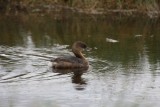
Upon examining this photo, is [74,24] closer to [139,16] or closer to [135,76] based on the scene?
[139,16]

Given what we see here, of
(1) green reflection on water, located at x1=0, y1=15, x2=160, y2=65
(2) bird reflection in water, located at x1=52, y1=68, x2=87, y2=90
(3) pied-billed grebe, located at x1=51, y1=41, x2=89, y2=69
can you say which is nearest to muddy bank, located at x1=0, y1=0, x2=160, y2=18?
(1) green reflection on water, located at x1=0, y1=15, x2=160, y2=65

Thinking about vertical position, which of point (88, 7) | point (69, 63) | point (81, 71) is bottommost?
point (81, 71)

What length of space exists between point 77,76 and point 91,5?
14614 millimetres

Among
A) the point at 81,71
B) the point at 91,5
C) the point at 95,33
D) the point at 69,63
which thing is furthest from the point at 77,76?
the point at 91,5

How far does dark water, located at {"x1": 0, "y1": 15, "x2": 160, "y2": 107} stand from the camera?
1127 cm

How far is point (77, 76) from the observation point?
1386 centimetres

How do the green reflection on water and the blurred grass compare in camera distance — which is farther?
the blurred grass

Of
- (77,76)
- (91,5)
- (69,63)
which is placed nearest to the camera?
(77,76)

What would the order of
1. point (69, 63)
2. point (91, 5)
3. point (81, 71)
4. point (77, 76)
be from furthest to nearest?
point (91, 5)
point (69, 63)
point (81, 71)
point (77, 76)

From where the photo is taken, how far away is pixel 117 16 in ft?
89.6

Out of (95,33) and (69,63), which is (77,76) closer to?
(69,63)

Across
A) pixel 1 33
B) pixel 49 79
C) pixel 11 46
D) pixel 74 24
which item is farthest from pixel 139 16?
pixel 49 79

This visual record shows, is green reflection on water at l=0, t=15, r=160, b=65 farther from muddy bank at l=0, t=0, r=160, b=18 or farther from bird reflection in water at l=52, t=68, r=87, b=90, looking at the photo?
bird reflection in water at l=52, t=68, r=87, b=90

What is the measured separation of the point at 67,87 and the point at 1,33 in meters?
9.40
